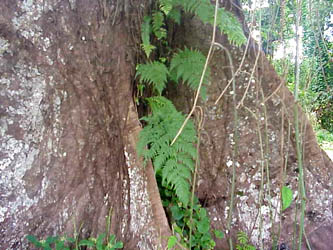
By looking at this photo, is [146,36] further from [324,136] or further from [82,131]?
[324,136]

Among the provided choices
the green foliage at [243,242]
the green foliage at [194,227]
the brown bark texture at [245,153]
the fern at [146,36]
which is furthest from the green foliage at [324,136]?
the fern at [146,36]

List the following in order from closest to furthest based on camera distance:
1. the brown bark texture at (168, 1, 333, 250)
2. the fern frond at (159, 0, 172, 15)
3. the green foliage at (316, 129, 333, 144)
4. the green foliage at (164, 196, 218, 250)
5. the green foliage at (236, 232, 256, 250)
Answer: the fern frond at (159, 0, 172, 15), the green foliage at (164, 196, 218, 250), the green foliage at (236, 232, 256, 250), the brown bark texture at (168, 1, 333, 250), the green foliage at (316, 129, 333, 144)

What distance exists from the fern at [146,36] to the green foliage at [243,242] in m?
1.58

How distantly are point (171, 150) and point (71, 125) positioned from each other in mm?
653

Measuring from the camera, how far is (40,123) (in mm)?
1786

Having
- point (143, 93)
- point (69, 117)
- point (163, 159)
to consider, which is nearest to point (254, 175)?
point (163, 159)

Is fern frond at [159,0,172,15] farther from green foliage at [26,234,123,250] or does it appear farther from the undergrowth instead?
green foliage at [26,234,123,250]

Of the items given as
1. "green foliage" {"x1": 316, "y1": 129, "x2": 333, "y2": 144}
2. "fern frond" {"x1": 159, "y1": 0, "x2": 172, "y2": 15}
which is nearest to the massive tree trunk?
"fern frond" {"x1": 159, "y1": 0, "x2": 172, "y2": 15}

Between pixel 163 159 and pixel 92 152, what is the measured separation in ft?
1.48

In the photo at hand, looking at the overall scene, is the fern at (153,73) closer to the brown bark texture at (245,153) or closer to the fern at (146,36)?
the fern at (146,36)

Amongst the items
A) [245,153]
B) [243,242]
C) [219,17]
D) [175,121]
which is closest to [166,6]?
[219,17]

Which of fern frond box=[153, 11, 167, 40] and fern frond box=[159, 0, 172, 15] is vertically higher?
fern frond box=[159, 0, 172, 15]

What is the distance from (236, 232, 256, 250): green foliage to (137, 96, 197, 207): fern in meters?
0.69

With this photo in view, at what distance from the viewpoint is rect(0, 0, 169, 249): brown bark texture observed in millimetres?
1704
